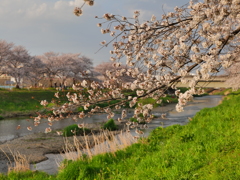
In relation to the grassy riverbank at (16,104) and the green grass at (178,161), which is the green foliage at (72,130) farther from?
the grassy riverbank at (16,104)

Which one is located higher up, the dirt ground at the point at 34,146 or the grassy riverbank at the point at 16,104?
the grassy riverbank at the point at 16,104

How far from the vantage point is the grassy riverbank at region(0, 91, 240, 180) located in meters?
6.43

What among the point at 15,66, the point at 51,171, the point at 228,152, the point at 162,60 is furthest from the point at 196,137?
the point at 15,66

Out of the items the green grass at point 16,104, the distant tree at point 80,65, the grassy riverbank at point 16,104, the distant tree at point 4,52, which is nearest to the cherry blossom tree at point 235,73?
the grassy riverbank at point 16,104

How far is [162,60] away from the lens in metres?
5.75

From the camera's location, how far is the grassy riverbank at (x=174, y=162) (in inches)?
253

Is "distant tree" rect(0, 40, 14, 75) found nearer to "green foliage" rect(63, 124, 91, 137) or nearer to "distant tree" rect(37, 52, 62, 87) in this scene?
"distant tree" rect(37, 52, 62, 87)

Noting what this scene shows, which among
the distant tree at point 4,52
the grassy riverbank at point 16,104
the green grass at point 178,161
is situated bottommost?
the green grass at point 178,161

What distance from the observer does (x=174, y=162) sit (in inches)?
290

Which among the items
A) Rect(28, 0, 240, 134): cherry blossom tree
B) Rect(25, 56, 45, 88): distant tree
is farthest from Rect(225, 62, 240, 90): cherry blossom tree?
Rect(25, 56, 45, 88): distant tree

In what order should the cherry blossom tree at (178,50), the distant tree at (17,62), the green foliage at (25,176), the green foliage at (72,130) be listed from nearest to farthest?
1. the cherry blossom tree at (178,50)
2. the green foliage at (25,176)
3. the green foliage at (72,130)
4. the distant tree at (17,62)

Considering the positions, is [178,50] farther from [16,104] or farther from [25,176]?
[16,104]

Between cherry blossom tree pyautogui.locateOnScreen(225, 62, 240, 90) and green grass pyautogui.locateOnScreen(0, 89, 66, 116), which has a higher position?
green grass pyautogui.locateOnScreen(0, 89, 66, 116)

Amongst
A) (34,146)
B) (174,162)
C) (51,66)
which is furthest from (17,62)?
(174,162)
